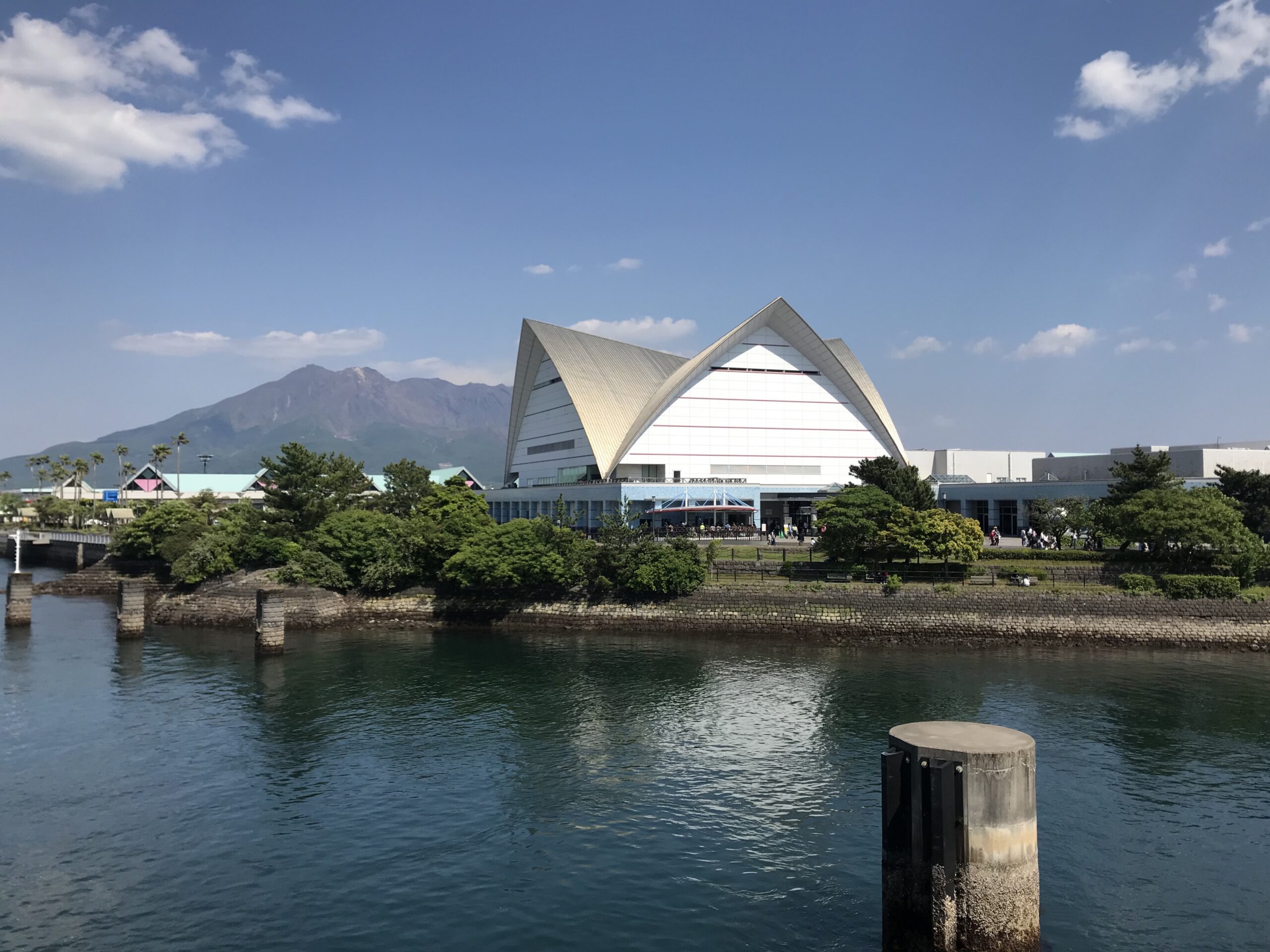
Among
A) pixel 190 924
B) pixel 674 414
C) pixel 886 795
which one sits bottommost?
pixel 190 924

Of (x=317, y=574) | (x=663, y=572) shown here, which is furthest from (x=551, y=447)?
(x=663, y=572)

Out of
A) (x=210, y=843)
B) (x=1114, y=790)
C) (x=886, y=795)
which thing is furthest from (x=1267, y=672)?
(x=210, y=843)

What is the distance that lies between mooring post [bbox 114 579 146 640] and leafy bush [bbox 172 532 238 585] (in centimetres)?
897

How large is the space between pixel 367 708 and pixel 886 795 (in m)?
21.4

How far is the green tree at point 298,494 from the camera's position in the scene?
54.3m

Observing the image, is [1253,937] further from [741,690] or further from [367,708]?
[367,708]

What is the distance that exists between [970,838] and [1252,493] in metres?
51.3

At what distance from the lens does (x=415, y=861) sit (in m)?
17.2

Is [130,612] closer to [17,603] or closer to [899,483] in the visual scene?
[17,603]

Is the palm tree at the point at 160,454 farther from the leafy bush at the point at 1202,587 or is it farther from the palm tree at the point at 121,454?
the leafy bush at the point at 1202,587

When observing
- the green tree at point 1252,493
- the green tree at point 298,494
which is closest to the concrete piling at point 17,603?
the green tree at point 298,494

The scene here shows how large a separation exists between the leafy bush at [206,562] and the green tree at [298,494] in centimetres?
320

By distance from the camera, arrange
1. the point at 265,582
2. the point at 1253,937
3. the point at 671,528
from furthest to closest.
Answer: the point at 671,528 → the point at 265,582 → the point at 1253,937

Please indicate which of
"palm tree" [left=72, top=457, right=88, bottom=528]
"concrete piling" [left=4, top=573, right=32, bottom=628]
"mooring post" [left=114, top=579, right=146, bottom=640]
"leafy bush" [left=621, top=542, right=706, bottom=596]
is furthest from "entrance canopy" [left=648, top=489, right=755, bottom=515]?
"palm tree" [left=72, top=457, right=88, bottom=528]
